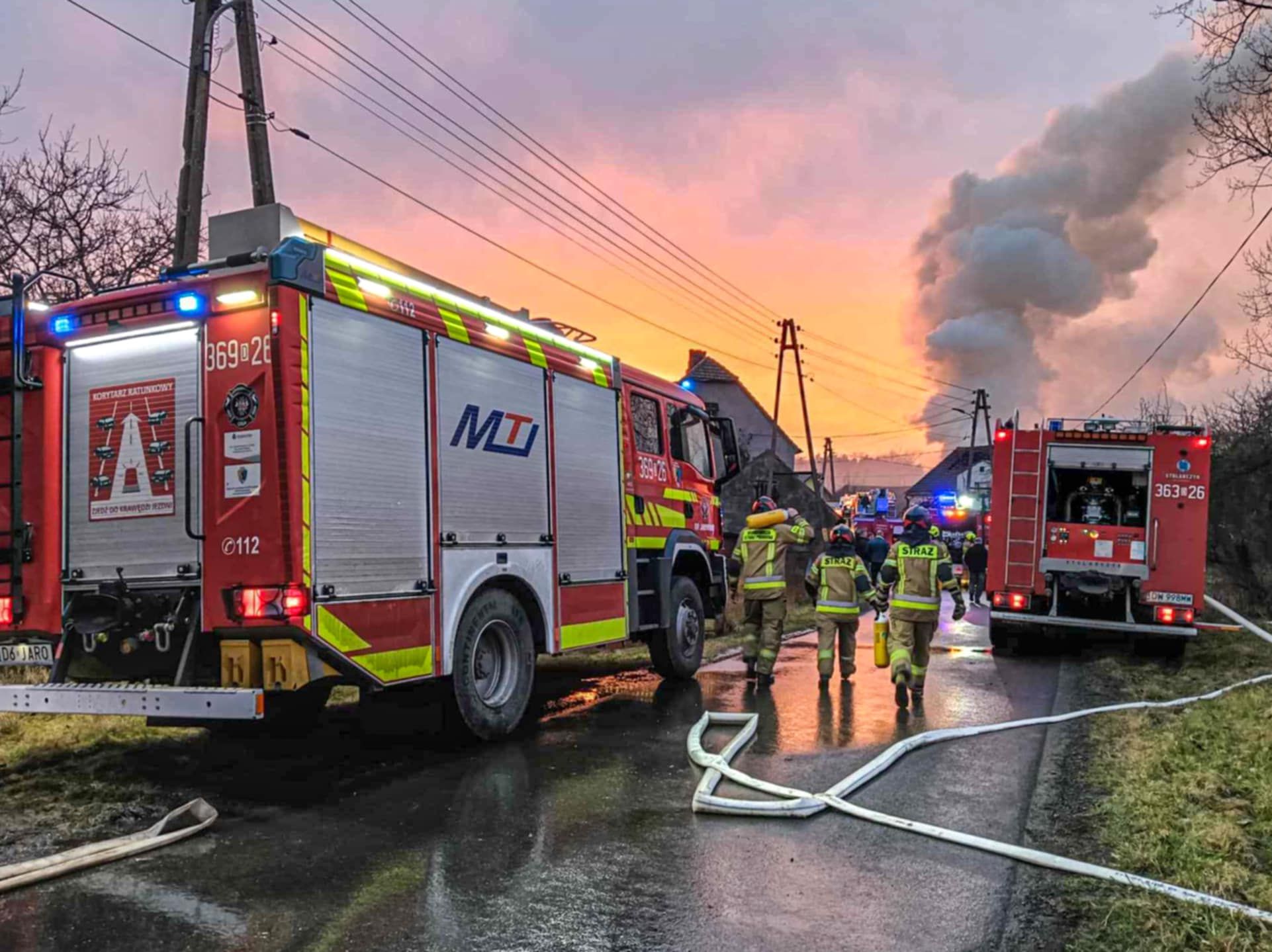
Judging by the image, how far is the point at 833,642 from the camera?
8961 millimetres

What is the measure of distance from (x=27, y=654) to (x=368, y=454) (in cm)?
224

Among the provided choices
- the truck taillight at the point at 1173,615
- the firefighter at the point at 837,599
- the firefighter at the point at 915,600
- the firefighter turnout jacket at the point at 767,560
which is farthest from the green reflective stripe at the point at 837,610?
the truck taillight at the point at 1173,615

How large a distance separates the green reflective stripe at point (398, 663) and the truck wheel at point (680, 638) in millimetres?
3550

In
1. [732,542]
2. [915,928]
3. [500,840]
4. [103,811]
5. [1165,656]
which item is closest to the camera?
[915,928]

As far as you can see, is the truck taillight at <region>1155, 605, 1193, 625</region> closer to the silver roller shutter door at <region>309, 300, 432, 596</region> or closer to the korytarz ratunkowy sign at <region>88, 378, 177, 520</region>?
the silver roller shutter door at <region>309, 300, 432, 596</region>

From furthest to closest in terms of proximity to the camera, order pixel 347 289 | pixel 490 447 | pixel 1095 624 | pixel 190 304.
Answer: pixel 1095 624 → pixel 490 447 → pixel 347 289 → pixel 190 304

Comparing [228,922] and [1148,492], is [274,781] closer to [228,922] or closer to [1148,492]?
[228,922]

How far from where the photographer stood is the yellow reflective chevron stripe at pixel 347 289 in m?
5.33

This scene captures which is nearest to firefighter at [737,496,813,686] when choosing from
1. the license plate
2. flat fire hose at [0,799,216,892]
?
flat fire hose at [0,799,216,892]

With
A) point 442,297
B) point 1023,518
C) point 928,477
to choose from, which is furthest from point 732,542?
point 928,477

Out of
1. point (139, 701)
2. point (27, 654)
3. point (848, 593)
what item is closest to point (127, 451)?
point (27, 654)

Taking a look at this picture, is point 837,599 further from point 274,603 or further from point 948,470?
point 948,470

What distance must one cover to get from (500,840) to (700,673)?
5.66 meters

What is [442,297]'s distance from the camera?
6277 millimetres
